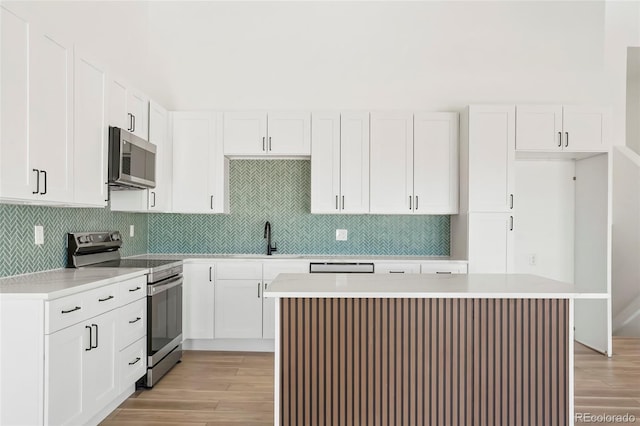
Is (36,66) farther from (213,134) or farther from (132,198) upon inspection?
(213,134)

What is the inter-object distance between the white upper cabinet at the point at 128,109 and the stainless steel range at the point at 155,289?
902 mm

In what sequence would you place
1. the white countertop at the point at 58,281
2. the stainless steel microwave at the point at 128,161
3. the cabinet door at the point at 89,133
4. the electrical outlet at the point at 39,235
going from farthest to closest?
the stainless steel microwave at the point at 128,161, the electrical outlet at the point at 39,235, the cabinet door at the point at 89,133, the white countertop at the point at 58,281

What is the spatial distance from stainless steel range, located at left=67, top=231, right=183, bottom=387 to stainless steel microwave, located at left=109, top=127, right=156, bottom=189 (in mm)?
498

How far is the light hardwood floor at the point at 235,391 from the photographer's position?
9.20 feet

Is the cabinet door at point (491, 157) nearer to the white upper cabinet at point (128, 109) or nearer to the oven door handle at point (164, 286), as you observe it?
the oven door handle at point (164, 286)

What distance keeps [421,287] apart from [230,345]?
8.45 feet

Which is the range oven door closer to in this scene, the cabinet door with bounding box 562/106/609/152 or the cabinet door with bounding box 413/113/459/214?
the cabinet door with bounding box 413/113/459/214

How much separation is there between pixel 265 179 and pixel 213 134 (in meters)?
0.73

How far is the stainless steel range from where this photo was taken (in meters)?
3.27

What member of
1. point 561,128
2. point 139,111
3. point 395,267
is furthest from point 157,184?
point 561,128

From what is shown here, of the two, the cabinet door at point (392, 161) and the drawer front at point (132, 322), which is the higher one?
the cabinet door at point (392, 161)

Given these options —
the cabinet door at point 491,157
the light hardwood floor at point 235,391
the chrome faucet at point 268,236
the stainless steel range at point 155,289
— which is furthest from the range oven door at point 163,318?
the cabinet door at point 491,157

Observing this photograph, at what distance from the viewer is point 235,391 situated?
10.6 feet

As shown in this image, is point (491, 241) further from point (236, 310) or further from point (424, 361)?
point (236, 310)
